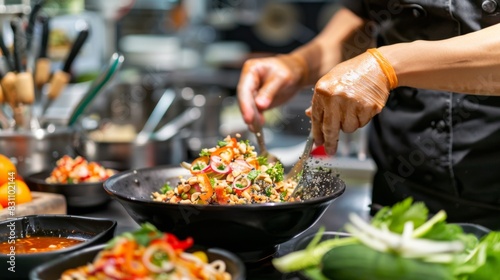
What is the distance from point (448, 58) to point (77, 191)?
1.14m

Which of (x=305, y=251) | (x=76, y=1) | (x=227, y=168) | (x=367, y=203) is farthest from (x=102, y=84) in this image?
(x=76, y=1)

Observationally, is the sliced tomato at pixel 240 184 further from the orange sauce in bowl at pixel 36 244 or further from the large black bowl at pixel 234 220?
the orange sauce in bowl at pixel 36 244

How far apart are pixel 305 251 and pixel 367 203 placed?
3.47ft

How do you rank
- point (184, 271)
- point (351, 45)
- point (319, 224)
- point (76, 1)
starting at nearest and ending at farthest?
point (184, 271)
point (319, 224)
point (351, 45)
point (76, 1)

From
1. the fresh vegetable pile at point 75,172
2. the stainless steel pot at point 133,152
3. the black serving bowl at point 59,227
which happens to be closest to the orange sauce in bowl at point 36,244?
the black serving bowl at point 59,227

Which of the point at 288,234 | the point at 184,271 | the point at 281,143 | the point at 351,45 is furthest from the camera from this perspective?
the point at 281,143

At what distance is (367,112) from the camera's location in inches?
59.2

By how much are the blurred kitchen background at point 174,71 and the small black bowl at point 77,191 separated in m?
0.29

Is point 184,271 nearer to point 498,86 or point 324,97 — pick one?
point 324,97

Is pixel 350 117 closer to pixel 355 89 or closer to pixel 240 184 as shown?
pixel 355 89

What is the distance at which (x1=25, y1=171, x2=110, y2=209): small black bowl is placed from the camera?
1.94 m

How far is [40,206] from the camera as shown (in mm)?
1729

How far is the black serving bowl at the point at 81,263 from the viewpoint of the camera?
1062 mm

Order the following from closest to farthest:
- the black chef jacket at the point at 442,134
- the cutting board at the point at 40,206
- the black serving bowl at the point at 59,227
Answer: the black serving bowl at the point at 59,227, the cutting board at the point at 40,206, the black chef jacket at the point at 442,134
